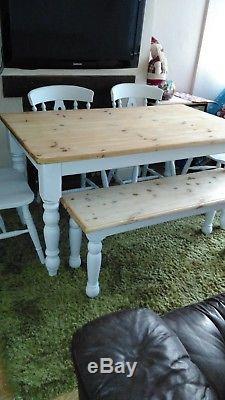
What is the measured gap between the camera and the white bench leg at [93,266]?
1.52m

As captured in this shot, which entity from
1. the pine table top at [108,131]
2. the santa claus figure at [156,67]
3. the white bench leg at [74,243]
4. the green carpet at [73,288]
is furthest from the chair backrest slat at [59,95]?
the white bench leg at [74,243]

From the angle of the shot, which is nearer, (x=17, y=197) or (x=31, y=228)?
(x=17, y=197)

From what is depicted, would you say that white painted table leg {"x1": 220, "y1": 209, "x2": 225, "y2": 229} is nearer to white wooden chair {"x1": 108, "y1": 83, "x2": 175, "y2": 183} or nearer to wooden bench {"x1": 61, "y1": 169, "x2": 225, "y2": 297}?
wooden bench {"x1": 61, "y1": 169, "x2": 225, "y2": 297}

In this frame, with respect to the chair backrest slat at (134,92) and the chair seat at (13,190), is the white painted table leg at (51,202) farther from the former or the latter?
the chair backrest slat at (134,92)

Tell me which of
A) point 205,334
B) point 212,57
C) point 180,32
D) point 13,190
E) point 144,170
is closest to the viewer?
point 205,334

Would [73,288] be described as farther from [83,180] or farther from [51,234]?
[83,180]


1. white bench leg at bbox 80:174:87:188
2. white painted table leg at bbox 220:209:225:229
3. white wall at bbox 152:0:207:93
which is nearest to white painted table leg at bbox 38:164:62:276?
white bench leg at bbox 80:174:87:188

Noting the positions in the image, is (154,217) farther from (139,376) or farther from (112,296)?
(139,376)

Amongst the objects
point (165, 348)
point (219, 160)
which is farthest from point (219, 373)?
point (219, 160)

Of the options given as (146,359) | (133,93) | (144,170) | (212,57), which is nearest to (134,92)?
(133,93)

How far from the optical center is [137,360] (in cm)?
75

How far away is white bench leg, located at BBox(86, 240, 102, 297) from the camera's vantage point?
152 cm

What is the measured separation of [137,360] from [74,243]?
101 centimetres

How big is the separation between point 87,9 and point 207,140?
1172 mm
